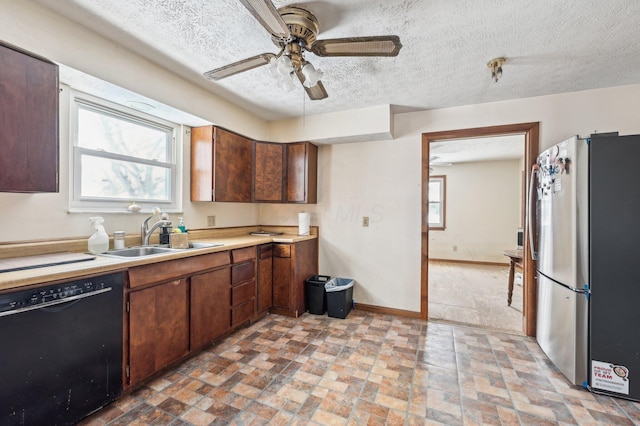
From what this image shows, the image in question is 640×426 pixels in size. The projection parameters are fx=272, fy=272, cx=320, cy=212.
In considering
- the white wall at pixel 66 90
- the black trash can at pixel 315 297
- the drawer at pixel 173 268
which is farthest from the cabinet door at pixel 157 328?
the black trash can at pixel 315 297

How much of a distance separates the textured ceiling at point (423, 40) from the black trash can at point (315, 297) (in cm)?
206

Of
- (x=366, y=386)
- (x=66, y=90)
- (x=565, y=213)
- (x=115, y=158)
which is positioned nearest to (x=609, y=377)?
(x=565, y=213)

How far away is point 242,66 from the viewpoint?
168 centimetres

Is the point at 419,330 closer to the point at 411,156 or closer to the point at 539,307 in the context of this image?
the point at 539,307

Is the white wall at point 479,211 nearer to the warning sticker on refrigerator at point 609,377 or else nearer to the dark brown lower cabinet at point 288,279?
the dark brown lower cabinet at point 288,279

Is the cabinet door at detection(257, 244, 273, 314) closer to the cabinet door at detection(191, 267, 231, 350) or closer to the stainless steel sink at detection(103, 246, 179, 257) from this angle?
the cabinet door at detection(191, 267, 231, 350)

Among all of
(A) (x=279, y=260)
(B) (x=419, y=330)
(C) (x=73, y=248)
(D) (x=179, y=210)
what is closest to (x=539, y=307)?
(B) (x=419, y=330)

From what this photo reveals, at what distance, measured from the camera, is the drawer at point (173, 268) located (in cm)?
173

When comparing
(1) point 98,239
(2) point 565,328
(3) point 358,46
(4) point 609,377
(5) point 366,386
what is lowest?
(5) point 366,386

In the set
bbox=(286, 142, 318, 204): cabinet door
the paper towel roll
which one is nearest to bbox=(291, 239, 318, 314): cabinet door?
the paper towel roll

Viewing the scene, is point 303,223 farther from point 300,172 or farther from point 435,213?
point 435,213

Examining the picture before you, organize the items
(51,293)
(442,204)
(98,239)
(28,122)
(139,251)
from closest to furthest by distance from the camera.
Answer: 1. (51,293)
2. (28,122)
3. (98,239)
4. (139,251)
5. (442,204)

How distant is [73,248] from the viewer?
1893mm

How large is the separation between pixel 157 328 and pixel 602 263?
3011 mm
